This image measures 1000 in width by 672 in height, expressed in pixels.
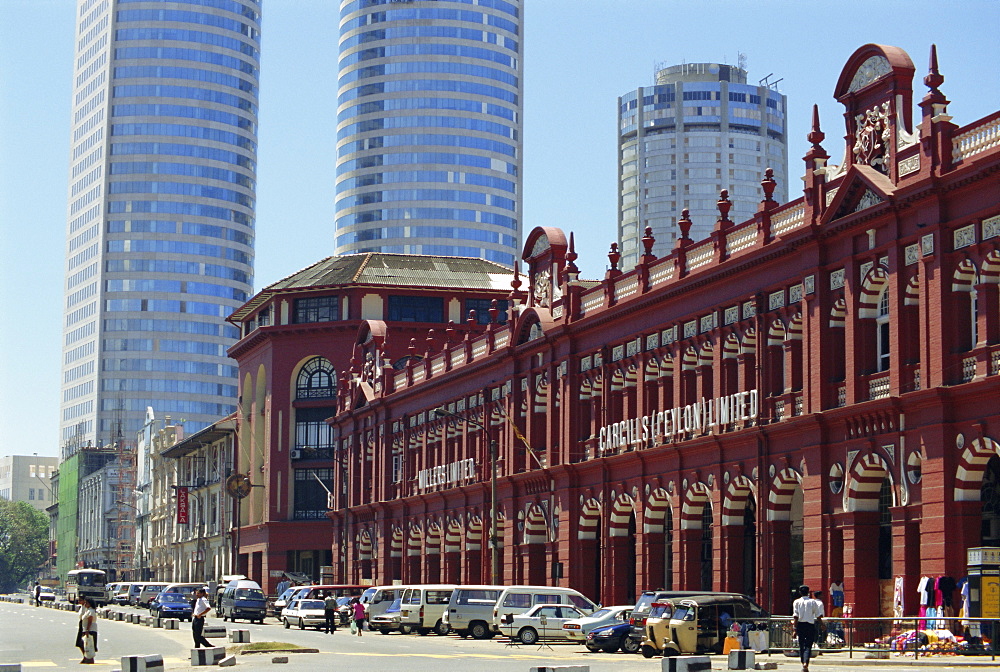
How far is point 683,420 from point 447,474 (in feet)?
82.2

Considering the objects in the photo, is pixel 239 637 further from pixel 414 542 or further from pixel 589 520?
pixel 414 542

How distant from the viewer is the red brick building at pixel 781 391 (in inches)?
1606

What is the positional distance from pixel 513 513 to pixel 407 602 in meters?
9.13

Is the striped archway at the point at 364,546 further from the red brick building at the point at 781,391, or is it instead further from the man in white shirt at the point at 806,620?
the man in white shirt at the point at 806,620

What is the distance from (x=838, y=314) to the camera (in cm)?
4616

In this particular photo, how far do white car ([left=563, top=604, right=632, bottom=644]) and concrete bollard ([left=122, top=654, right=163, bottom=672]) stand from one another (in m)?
17.4

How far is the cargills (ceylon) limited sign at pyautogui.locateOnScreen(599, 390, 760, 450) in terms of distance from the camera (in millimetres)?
50469

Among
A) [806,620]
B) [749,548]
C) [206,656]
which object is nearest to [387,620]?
[749,548]

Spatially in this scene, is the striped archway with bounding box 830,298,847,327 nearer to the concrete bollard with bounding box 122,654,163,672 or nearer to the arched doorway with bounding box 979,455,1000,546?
the arched doorway with bounding box 979,455,1000,546

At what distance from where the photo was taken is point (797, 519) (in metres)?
51.4

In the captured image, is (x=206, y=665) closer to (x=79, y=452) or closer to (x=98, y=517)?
(x=98, y=517)

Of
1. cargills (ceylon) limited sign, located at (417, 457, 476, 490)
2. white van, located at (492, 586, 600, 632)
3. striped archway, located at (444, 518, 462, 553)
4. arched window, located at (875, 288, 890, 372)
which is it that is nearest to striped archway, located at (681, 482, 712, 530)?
white van, located at (492, 586, 600, 632)

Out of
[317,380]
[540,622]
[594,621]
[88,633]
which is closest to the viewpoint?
[88,633]

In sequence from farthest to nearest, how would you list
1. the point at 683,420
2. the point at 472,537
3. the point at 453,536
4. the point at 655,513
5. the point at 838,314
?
the point at 453,536, the point at 472,537, the point at 655,513, the point at 683,420, the point at 838,314
